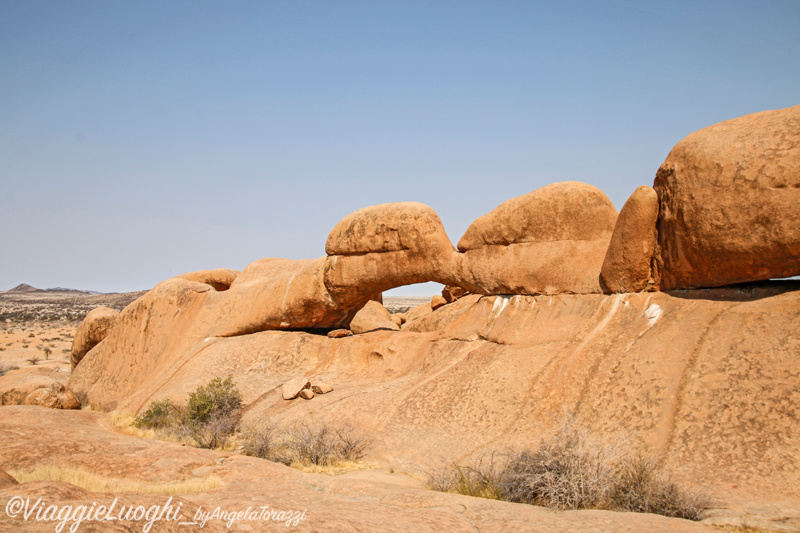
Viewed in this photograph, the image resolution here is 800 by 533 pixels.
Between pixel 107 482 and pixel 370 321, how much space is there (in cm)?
1011

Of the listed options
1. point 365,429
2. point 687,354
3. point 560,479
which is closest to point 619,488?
point 560,479

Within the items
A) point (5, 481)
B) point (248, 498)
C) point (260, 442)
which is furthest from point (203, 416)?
point (5, 481)

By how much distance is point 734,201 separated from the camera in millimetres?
6922

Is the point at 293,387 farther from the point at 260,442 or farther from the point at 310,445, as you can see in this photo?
the point at 310,445

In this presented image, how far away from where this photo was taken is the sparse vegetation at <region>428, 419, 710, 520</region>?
5.23m

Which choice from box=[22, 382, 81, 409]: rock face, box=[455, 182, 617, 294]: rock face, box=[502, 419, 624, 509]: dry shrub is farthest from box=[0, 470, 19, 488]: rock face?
box=[22, 382, 81, 409]: rock face

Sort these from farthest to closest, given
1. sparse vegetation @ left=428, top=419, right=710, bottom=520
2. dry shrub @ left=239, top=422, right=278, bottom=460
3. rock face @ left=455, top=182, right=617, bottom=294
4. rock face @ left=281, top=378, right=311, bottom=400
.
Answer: rock face @ left=281, top=378, right=311, bottom=400, rock face @ left=455, top=182, right=617, bottom=294, dry shrub @ left=239, top=422, right=278, bottom=460, sparse vegetation @ left=428, top=419, right=710, bottom=520

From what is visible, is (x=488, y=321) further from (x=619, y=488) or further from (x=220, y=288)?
(x=220, y=288)

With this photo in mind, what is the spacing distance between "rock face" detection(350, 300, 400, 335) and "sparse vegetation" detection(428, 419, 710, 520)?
9034 mm

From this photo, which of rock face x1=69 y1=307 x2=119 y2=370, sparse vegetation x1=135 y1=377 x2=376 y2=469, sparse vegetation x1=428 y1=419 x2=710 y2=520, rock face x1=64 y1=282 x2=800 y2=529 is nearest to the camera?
sparse vegetation x1=428 y1=419 x2=710 y2=520

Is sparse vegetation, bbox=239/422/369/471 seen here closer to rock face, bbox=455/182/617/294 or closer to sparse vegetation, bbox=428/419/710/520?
sparse vegetation, bbox=428/419/710/520

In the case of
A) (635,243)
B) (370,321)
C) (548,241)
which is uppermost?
(548,241)

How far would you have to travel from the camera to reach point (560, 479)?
5488 millimetres

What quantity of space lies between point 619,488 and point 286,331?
8165 mm
